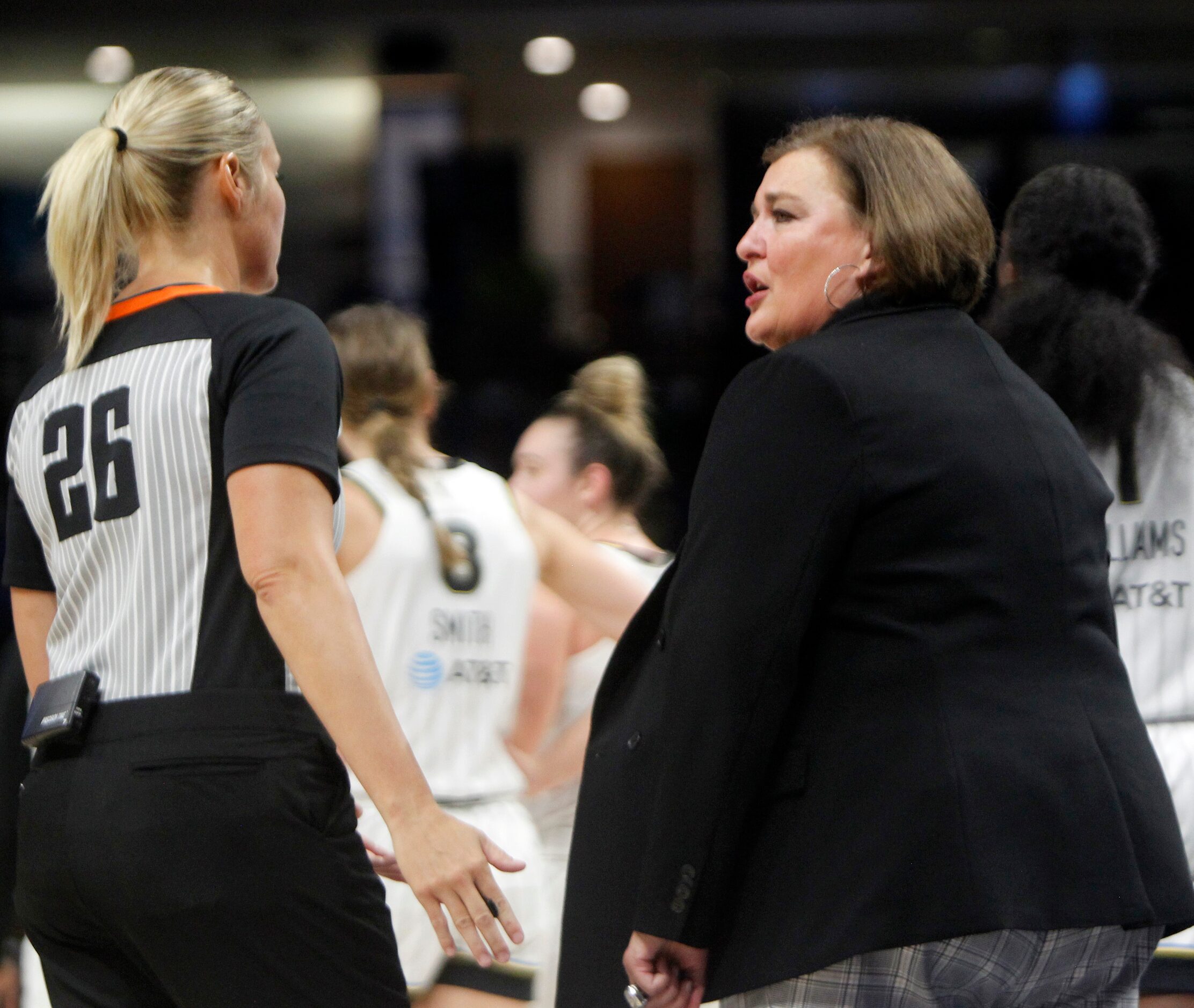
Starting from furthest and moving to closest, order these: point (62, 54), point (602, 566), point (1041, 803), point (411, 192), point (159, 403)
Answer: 1. point (411, 192)
2. point (62, 54)
3. point (602, 566)
4. point (159, 403)
5. point (1041, 803)

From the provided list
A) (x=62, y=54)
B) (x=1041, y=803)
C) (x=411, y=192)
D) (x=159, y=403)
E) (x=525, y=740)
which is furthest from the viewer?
(x=411, y=192)

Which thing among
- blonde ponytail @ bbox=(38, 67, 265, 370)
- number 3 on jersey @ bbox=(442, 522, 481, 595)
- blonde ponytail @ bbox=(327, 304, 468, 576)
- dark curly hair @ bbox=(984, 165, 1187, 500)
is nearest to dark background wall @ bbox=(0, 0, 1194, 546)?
blonde ponytail @ bbox=(327, 304, 468, 576)

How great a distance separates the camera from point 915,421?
1.51 metres

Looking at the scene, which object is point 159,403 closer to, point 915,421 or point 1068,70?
point 915,421

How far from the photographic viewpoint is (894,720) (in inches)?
58.2

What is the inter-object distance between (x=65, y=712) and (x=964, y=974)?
93cm

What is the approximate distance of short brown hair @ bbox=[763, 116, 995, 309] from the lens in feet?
5.39

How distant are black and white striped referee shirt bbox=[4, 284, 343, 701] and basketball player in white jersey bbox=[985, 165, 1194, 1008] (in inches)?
45.1

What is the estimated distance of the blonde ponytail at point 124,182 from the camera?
1673 millimetres

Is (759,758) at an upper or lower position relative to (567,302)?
lower

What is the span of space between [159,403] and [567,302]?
5857mm

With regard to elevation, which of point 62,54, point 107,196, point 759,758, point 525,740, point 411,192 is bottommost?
point 525,740

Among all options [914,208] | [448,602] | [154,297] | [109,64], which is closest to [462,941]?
[448,602]

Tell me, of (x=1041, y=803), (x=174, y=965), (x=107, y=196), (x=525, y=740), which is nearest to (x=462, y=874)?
(x=174, y=965)
